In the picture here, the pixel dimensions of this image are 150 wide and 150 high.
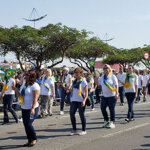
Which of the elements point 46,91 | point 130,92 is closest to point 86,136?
point 130,92

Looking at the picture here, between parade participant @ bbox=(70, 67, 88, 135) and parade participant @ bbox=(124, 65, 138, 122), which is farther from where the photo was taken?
parade participant @ bbox=(124, 65, 138, 122)

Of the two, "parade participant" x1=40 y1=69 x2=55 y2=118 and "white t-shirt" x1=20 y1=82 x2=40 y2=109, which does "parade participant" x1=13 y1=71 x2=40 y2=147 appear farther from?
"parade participant" x1=40 y1=69 x2=55 y2=118

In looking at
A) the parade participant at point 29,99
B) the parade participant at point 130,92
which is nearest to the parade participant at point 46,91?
the parade participant at point 130,92

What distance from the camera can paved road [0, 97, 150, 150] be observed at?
6086 mm

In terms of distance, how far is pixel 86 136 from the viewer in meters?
7.02

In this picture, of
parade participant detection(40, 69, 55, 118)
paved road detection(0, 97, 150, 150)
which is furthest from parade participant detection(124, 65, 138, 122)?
parade participant detection(40, 69, 55, 118)

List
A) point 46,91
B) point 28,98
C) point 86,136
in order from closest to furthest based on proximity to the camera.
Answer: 1. point 28,98
2. point 86,136
3. point 46,91

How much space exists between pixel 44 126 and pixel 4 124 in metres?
1.50

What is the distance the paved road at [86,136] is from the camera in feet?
20.0

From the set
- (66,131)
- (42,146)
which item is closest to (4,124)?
(66,131)

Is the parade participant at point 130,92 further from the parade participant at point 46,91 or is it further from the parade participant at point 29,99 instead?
the parade participant at point 29,99

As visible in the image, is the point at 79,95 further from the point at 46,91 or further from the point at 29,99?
the point at 46,91

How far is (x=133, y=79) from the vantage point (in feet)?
30.1

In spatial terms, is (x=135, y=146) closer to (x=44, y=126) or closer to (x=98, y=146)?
(x=98, y=146)
